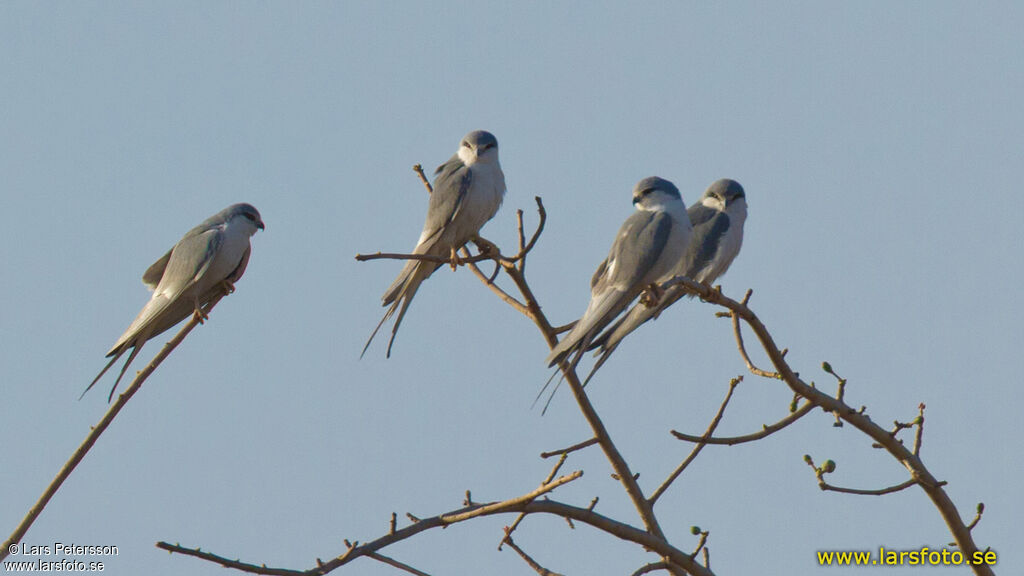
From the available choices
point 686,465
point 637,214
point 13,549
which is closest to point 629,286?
point 637,214

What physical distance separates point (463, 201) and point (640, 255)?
1.80 meters

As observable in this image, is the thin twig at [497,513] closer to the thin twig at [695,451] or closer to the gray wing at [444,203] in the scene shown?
the thin twig at [695,451]

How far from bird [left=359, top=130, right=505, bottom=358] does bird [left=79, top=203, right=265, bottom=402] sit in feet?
4.80

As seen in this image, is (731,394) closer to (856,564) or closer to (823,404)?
(823,404)

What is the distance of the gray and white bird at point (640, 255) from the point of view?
7.48 metres

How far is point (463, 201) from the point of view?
906 centimetres

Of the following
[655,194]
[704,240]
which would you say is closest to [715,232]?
[704,240]

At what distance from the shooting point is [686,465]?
6383 mm

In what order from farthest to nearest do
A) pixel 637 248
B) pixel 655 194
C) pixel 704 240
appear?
pixel 704 240, pixel 655 194, pixel 637 248

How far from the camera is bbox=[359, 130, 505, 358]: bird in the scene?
9055 mm

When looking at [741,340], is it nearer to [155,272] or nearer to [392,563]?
[392,563]

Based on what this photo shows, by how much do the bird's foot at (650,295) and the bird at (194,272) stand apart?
9.93 feet

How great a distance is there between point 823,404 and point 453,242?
3939mm

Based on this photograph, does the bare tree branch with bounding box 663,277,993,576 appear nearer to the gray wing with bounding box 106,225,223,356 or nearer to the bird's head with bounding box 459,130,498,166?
the bird's head with bounding box 459,130,498,166
